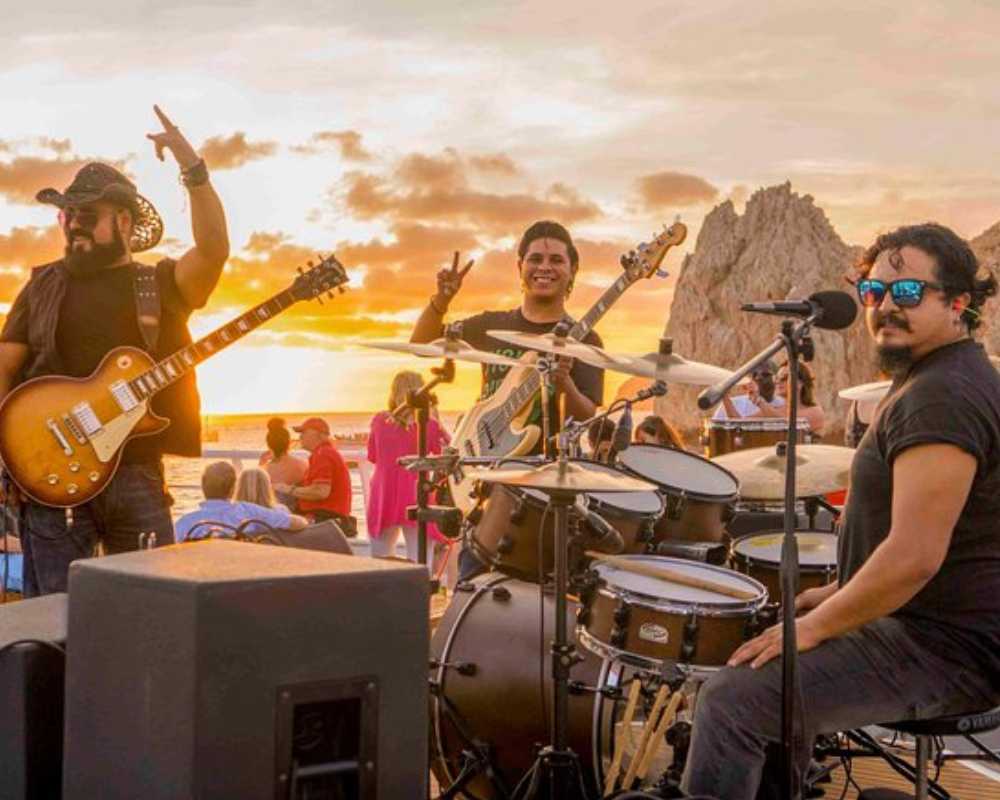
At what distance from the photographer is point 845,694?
3.33 m

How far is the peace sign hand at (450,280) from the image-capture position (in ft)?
18.1

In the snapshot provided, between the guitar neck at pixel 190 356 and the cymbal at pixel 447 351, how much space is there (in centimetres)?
47

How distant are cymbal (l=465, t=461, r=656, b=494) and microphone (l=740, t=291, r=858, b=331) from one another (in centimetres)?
80

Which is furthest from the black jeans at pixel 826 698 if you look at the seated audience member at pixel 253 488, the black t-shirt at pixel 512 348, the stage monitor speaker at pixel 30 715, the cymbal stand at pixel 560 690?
the seated audience member at pixel 253 488

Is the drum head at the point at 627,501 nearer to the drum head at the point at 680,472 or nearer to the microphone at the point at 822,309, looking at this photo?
the drum head at the point at 680,472

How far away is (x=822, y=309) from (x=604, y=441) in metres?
2.20

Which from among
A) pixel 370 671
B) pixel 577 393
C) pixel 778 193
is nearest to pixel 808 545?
pixel 577 393

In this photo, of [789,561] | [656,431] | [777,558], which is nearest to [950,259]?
[789,561]

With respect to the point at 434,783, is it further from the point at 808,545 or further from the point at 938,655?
the point at 938,655

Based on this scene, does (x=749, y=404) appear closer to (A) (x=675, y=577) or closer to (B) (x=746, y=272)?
(A) (x=675, y=577)

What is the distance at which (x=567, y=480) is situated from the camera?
388 centimetres

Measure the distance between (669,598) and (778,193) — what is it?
94.6 m

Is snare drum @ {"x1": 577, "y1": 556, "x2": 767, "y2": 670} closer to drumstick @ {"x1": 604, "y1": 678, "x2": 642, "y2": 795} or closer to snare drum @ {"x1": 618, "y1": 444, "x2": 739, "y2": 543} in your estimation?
drumstick @ {"x1": 604, "y1": 678, "x2": 642, "y2": 795}

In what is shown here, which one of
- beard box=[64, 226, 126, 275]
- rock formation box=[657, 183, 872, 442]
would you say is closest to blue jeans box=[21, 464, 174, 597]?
beard box=[64, 226, 126, 275]
